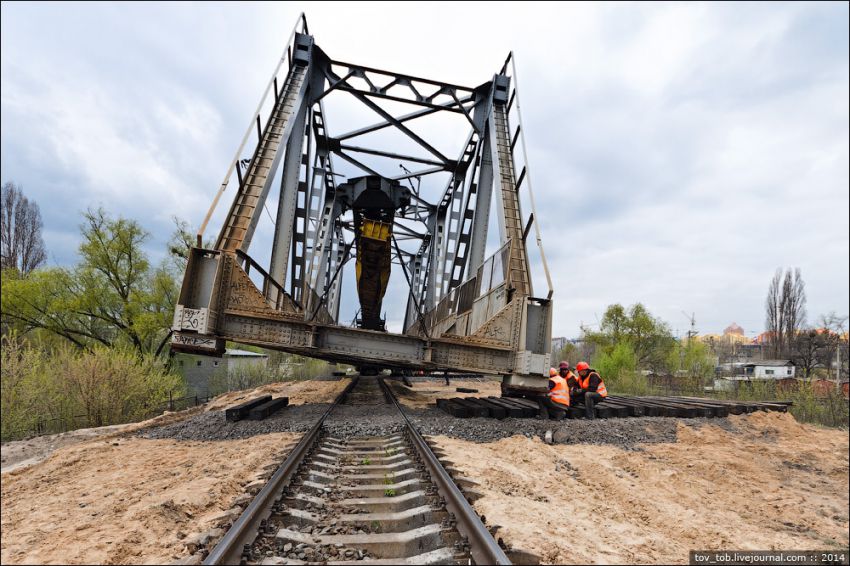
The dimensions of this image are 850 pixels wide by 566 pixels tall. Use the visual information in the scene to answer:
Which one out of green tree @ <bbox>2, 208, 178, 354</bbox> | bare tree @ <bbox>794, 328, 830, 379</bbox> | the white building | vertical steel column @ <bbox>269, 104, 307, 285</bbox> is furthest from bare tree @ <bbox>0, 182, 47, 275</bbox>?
the white building

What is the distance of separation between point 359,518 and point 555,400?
5.83 metres

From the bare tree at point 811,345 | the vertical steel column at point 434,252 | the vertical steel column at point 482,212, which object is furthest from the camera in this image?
the bare tree at point 811,345

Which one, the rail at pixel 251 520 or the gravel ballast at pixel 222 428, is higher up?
the rail at pixel 251 520

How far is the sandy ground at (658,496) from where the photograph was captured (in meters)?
3.11

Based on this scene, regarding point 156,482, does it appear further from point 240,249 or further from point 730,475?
point 730,475

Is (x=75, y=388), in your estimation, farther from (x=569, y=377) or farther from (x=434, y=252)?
(x=434, y=252)

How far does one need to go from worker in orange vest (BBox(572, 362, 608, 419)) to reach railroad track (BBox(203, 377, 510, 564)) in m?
4.66

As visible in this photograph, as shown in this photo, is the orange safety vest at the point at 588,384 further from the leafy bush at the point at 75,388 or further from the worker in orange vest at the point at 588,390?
the leafy bush at the point at 75,388

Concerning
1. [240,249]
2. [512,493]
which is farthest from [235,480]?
[240,249]

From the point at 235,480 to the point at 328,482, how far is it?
87cm

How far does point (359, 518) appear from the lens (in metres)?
3.29

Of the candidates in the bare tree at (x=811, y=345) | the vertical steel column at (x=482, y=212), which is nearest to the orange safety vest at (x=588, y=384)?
the vertical steel column at (x=482, y=212)

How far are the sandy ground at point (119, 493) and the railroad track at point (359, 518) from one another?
346 mm

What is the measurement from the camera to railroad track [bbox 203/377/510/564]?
269 cm
